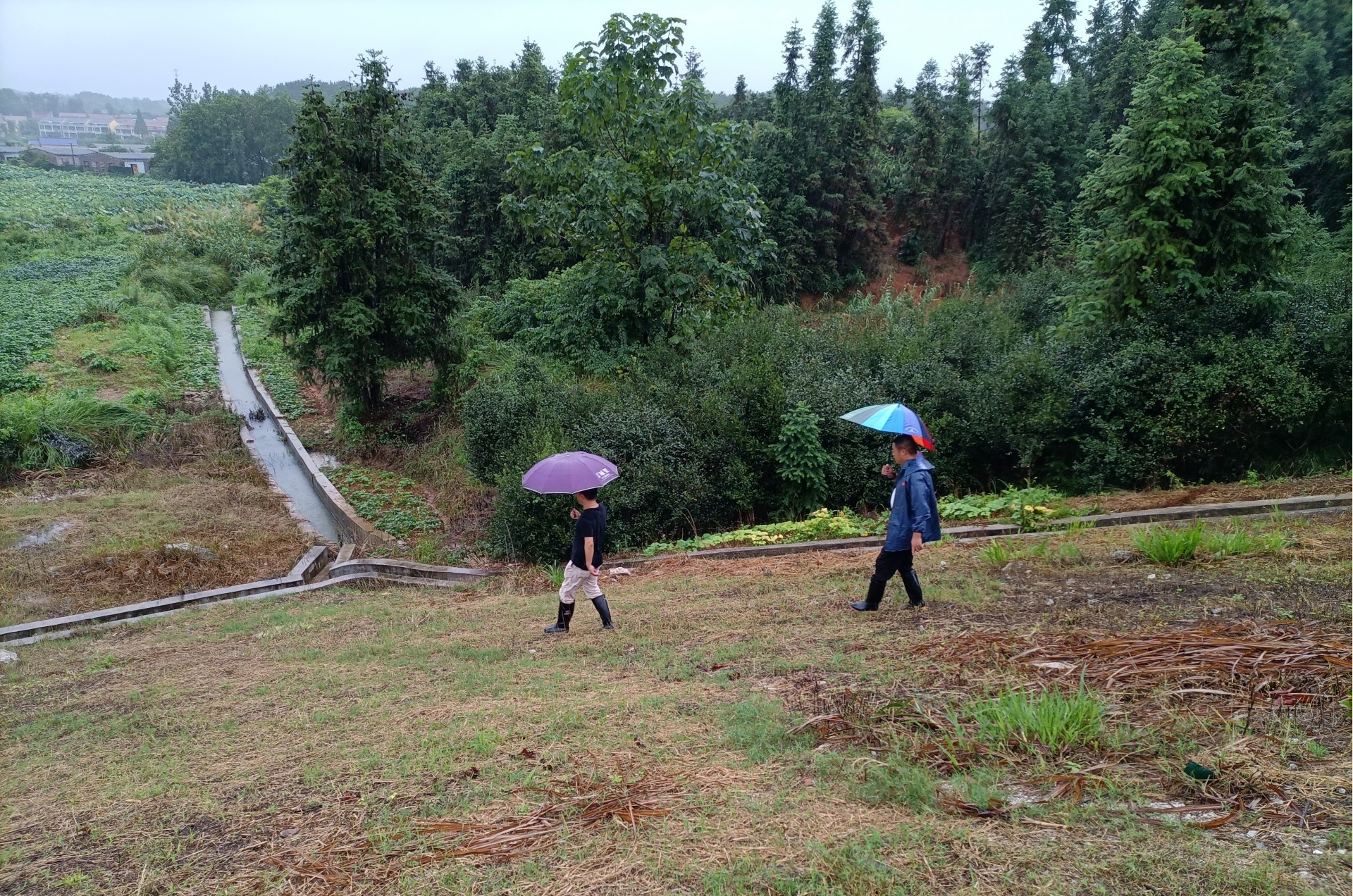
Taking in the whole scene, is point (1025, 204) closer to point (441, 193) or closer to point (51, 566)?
point (441, 193)

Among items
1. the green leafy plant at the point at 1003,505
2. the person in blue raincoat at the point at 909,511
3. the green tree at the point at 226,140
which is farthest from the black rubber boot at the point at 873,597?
the green tree at the point at 226,140

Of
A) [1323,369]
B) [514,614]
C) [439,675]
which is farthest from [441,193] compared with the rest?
[1323,369]

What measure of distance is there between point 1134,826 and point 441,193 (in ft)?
62.0

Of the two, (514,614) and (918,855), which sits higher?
(918,855)

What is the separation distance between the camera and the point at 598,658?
21.5ft

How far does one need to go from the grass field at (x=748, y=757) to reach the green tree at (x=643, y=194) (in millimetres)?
9991

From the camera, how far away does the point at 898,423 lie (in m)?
6.51

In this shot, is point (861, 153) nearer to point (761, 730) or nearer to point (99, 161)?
point (761, 730)

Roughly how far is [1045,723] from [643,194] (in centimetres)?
1332

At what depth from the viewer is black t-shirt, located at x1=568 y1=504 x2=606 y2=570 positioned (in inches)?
273

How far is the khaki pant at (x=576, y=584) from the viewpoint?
7148mm

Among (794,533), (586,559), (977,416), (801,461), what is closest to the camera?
(586,559)

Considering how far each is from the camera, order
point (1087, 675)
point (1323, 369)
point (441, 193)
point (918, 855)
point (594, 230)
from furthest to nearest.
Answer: point (441, 193)
point (594, 230)
point (1323, 369)
point (1087, 675)
point (918, 855)

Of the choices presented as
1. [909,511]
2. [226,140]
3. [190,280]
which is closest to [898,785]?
[909,511]
